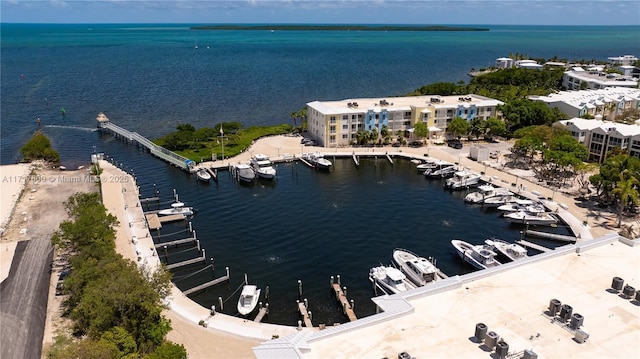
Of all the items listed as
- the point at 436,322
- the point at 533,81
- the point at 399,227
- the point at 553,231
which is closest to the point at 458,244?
the point at 399,227

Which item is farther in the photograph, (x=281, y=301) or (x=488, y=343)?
(x=281, y=301)

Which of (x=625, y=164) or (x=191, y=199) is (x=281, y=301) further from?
(x=625, y=164)

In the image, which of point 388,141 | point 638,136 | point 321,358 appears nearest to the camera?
point 321,358

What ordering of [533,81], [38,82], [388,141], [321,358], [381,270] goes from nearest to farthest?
1. [321,358]
2. [381,270]
3. [388,141]
4. [533,81]
5. [38,82]

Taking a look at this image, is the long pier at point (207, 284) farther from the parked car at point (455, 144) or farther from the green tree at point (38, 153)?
the parked car at point (455, 144)

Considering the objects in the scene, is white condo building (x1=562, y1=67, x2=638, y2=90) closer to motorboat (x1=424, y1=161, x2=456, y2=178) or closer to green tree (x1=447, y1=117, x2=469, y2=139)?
green tree (x1=447, y1=117, x2=469, y2=139)
